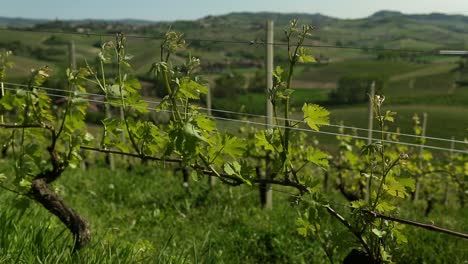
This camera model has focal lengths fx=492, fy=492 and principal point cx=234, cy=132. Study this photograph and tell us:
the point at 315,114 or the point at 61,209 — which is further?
the point at 61,209

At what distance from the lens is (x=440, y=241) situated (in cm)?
496

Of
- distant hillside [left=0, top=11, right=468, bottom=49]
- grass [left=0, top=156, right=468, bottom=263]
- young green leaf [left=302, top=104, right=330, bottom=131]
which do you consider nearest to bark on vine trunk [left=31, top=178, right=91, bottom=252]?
grass [left=0, top=156, right=468, bottom=263]

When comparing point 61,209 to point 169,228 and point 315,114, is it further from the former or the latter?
point 169,228

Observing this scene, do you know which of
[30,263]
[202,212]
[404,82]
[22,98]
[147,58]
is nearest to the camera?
[30,263]

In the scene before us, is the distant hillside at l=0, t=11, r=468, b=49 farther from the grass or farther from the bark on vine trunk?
the bark on vine trunk

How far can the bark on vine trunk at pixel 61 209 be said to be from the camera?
335cm

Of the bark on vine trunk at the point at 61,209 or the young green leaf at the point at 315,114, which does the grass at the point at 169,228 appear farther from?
the young green leaf at the point at 315,114

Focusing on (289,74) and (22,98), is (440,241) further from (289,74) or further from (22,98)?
(22,98)

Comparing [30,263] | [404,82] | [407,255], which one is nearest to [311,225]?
[30,263]

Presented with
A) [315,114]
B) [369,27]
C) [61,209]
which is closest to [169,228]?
[61,209]

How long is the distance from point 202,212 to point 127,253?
3646 mm

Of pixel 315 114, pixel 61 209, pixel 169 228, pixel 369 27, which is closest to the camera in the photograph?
pixel 315 114

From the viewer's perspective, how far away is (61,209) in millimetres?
3418

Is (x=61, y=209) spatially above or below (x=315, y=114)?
below
